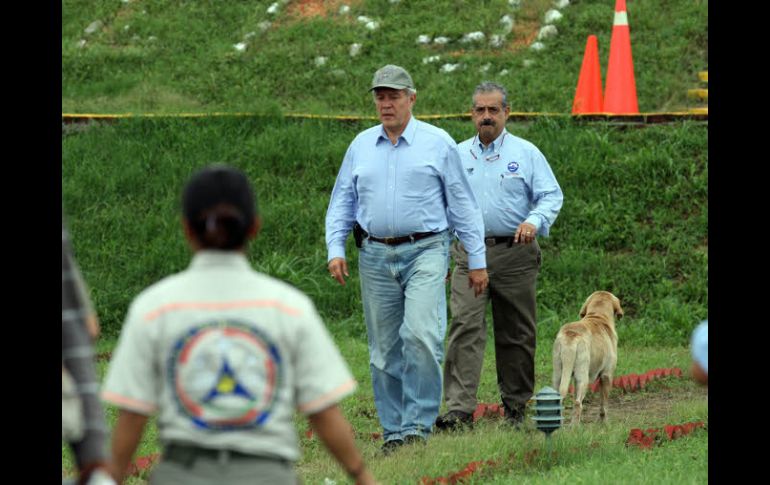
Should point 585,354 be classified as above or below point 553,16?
below

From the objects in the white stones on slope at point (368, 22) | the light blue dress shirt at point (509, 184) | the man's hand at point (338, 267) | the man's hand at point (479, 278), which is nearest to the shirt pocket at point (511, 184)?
the light blue dress shirt at point (509, 184)

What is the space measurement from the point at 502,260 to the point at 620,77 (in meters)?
7.99

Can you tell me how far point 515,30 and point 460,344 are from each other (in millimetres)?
11260

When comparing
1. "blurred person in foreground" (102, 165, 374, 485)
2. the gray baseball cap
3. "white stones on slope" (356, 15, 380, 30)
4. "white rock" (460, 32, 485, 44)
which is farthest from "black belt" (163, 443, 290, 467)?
"white stones on slope" (356, 15, 380, 30)

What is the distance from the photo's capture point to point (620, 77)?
664 inches

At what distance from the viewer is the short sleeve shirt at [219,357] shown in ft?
12.4

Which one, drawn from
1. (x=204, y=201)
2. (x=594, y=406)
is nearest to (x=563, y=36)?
(x=594, y=406)

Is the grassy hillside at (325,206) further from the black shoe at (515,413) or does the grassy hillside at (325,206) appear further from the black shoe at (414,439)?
the black shoe at (414,439)

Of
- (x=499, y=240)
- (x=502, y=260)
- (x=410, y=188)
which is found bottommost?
(x=502, y=260)

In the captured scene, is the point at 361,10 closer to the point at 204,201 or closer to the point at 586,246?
the point at 586,246

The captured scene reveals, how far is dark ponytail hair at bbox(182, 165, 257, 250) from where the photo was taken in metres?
3.87

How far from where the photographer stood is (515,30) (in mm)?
19984

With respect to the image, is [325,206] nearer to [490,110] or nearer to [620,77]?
[620,77]

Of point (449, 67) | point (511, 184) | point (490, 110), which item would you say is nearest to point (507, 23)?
point (449, 67)
